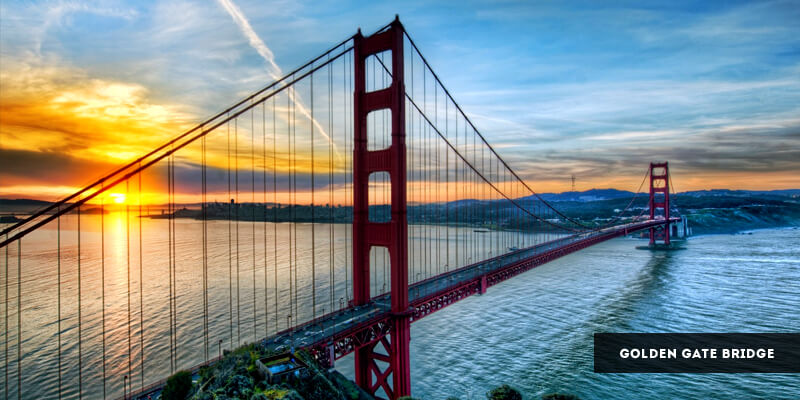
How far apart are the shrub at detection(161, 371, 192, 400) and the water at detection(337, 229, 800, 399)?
34.0 ft

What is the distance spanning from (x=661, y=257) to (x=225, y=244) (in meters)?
67.2

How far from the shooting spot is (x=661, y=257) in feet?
200

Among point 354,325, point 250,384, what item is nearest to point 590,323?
point 354,325

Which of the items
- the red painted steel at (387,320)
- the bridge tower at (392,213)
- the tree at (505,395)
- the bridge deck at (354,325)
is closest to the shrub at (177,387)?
the bridge deck at (354,325)

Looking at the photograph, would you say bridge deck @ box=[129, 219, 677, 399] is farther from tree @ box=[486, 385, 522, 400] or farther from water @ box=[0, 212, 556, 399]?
tree @ box=[486, 385, 522, 400]

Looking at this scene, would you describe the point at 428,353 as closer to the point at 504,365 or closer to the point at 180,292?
the point at 504,365

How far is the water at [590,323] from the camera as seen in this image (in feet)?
60.1

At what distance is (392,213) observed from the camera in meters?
16.1

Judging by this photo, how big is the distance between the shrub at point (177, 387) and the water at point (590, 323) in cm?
1036

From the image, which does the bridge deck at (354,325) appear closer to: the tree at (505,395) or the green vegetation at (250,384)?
the green vegetation at (250,384)

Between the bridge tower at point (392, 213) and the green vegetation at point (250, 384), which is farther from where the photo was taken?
the bridge tower at point (392, 213)

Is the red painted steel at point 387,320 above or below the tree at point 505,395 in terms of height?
above

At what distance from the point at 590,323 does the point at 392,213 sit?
1850 cm

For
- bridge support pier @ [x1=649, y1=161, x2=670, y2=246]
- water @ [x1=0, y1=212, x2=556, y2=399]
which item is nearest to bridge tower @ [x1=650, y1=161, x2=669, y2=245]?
bridge support pier @ [x1=649, y1=161, x2=670, y2=246]
